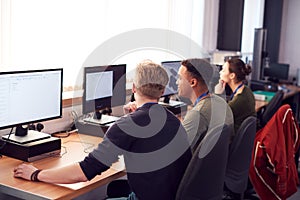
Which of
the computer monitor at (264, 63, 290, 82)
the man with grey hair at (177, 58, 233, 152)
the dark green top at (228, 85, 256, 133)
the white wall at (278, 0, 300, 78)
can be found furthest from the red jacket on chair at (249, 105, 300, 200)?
the white wall at (278, 0, 300, 78)

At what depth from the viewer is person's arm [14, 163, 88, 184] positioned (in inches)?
81.7

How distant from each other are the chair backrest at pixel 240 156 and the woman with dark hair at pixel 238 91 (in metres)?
0.41

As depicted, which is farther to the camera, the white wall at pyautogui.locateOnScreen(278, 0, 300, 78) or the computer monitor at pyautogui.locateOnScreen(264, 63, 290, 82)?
the white wall at pyautogui.locateOnScreen(278, 0, 300, 78)

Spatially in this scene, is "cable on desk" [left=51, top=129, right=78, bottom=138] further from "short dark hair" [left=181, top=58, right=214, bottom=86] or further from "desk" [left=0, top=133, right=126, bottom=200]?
"short dark hair" [left=181, top=58, right=214, bottom=86]

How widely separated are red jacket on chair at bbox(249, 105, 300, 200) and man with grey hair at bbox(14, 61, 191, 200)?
3.90 ft

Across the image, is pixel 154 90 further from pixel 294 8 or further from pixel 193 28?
pixel 294 8

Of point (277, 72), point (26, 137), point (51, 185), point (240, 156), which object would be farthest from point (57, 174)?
point (277, 72)

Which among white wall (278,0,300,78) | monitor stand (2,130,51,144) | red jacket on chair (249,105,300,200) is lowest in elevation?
red jacket on chair (249,105,300,200)

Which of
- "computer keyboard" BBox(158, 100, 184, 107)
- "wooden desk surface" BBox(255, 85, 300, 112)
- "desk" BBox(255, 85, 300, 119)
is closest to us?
"computer keyboard" BBox(158, 100, 184, 107)

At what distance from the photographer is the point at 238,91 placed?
11.7ft

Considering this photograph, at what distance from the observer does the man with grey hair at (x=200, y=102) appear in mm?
2625

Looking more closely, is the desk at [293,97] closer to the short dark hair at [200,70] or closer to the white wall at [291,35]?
the white wall at [291,35]

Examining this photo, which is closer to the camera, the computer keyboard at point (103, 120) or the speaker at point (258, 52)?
the computer keyboard at point (103, 120)

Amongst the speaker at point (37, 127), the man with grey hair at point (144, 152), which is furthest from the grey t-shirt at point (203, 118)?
the speaker at point (37, 127)
